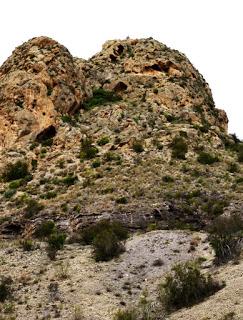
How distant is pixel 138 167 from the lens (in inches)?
1587

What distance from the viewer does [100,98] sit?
52500mm

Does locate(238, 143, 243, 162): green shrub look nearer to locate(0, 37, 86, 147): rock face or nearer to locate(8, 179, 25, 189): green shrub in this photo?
locate(0, 37, 86, 147): rock face

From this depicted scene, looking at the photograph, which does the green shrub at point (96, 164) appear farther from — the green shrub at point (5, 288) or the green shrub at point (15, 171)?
the green shrub at point (5, 288)

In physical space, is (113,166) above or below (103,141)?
below

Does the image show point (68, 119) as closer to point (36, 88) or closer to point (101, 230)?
point (36, 88)

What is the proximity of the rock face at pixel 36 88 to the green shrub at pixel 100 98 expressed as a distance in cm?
81

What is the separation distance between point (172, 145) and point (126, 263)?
15540 mm

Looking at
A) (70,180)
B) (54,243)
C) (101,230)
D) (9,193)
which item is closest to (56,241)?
(54,243)

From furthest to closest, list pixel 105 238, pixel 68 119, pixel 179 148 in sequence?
1. pixel 68 119
2. pixel 179 148
3. pixel 105 238

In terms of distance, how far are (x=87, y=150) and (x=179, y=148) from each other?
22.4 ft

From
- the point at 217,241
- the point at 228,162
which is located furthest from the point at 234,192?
the point at 217,241

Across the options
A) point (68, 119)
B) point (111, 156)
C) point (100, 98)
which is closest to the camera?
point (111, 156)

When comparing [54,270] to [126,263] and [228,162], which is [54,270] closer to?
[126,263]

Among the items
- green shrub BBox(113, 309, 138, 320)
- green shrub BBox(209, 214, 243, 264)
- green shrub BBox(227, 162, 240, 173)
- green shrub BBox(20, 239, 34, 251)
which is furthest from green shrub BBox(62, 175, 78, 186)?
green shrub BBox(113, 309, 138, 320)
